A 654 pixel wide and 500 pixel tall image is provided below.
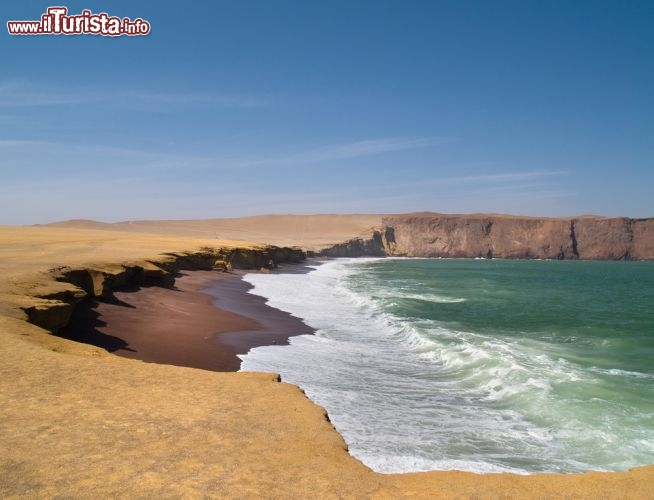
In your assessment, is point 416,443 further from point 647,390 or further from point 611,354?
point 611,354

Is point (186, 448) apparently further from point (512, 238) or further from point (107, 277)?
point (512, 238)

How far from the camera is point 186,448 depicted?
5.14 m

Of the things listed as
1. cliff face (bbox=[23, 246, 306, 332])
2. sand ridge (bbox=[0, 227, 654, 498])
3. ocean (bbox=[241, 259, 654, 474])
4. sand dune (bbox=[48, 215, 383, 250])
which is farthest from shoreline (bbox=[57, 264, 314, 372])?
sand dune (bbox=[48, 215, 383, 250])

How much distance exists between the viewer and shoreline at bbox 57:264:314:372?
12984mm

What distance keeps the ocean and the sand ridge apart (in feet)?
7.93

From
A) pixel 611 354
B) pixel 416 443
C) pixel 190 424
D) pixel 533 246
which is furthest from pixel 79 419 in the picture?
pixel 533 246

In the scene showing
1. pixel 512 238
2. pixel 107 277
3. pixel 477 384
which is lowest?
pixel 477 384

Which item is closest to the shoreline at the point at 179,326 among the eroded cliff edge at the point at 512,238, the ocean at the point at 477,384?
the ocean at the point at 477,384

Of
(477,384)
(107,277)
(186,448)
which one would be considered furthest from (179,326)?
(186,448)

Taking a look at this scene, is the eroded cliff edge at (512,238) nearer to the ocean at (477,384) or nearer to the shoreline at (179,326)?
the ocean at (477,384)

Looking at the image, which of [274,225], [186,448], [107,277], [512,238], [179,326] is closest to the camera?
[186,448]

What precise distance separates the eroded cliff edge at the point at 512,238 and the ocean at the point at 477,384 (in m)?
91.4

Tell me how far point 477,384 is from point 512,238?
4901 inches

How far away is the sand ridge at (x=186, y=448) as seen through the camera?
4426 millimetres
